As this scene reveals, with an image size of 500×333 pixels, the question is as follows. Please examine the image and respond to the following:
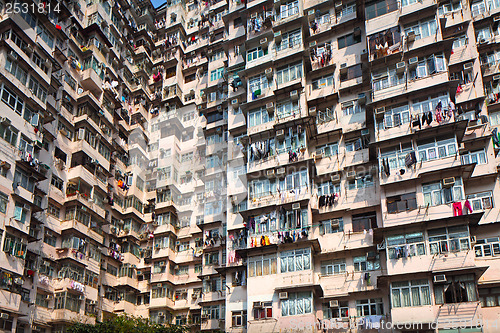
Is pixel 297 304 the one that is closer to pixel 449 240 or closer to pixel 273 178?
pixel 273 178

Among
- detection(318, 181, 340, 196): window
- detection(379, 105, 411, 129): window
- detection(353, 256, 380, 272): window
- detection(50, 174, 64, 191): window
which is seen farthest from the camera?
detection(50, 174, 64, 191): window

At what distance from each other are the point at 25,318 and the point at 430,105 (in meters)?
26.3

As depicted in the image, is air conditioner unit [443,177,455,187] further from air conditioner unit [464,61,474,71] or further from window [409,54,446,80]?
air conditioner unit [464,61,474,71]

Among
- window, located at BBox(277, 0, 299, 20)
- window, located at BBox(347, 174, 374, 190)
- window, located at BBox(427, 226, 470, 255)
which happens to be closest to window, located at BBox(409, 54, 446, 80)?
window, located at BBox(347, 174, 374, 190)

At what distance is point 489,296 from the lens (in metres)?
23.0

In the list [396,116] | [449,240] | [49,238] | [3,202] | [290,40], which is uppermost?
[290,40]

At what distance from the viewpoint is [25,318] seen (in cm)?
2741

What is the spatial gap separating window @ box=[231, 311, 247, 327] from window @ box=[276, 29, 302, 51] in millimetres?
17817

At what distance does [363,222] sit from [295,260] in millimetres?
4591

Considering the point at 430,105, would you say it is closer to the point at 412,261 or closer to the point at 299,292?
the point at 412,261

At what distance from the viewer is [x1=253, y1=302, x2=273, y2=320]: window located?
85.7 feet

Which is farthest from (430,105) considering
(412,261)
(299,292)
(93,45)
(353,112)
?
(93,45)

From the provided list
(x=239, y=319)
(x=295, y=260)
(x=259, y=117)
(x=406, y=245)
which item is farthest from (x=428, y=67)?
(x=239, y=319)

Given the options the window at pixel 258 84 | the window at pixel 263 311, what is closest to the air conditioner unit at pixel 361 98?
the window at pixel 258 84
